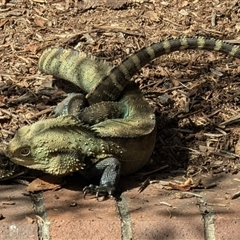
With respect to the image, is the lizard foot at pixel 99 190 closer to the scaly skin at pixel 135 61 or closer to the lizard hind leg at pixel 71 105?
the lizard hind leg at pixel 71 105

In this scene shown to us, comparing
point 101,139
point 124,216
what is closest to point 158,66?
point 101,139

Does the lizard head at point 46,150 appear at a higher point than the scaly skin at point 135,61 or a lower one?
lower

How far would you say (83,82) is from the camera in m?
5.29

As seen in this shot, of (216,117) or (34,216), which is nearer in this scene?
(34,216)

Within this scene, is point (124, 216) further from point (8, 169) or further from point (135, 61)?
point (135, 61)

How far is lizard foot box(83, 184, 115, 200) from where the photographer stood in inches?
161

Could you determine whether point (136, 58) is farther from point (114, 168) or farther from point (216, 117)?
point (114, 168)

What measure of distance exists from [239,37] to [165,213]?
2444 millimetres

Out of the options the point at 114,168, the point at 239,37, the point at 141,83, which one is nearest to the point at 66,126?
the point at 114,168

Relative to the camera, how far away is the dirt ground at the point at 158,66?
189 inches

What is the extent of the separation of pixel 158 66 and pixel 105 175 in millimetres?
1505

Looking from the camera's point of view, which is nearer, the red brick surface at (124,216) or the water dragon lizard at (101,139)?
the red brick surface at (124,216)

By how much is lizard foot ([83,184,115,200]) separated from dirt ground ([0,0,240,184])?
536 mm

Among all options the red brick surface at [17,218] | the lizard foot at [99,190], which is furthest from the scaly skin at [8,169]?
the lizard foot at [99,190]
